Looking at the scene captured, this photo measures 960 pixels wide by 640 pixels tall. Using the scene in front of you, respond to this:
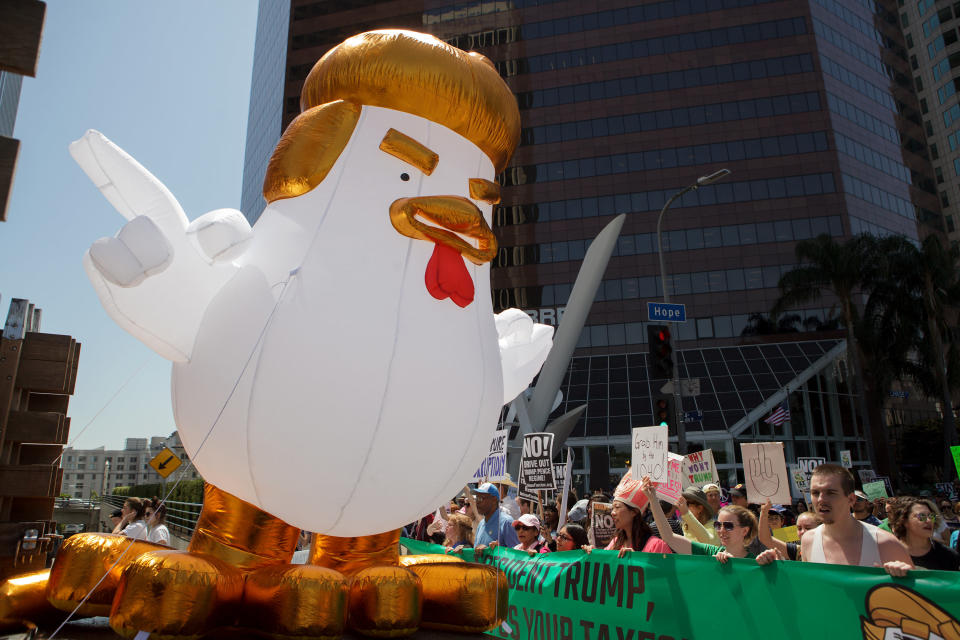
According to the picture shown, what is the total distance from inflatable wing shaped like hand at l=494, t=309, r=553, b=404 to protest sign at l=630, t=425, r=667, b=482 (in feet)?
3.18

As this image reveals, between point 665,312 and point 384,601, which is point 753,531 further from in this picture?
point 665,312

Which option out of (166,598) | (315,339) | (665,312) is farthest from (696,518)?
(665,312)

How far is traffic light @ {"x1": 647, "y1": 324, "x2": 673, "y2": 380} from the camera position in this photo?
9.69 meters

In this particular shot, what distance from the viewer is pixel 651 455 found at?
4.68m

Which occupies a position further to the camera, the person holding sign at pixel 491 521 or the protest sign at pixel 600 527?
the protest sign at pixel 600 527

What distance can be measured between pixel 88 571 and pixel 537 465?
470 centimetres

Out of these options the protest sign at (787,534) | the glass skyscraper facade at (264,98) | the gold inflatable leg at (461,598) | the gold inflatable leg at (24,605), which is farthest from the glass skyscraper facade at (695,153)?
the gold inflatable leg at (24,605)

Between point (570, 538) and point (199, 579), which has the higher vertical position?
point (199, 579)

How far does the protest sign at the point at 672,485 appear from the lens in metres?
4.64

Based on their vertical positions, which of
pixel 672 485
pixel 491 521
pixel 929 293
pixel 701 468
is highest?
pixel 929 293

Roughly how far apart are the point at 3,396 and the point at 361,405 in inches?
86.4

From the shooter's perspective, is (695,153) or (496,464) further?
(695,153)

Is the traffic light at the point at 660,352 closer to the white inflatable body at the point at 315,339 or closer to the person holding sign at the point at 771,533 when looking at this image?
the person holding sign at the point at 771,533

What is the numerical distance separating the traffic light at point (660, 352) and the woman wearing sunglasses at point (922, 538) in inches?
201
